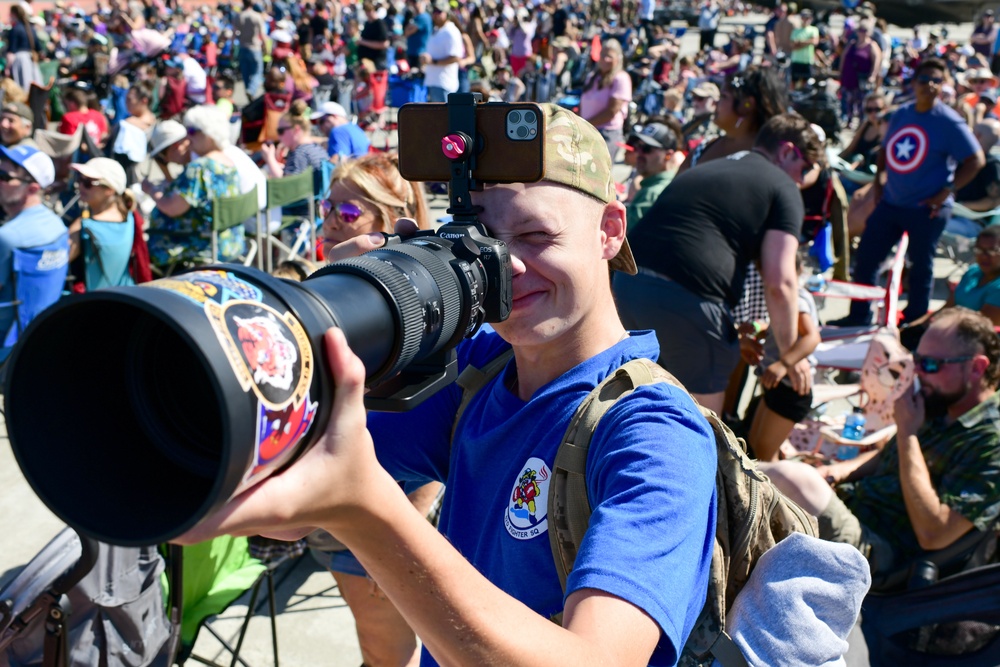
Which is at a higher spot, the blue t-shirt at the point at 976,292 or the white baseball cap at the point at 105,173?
the white baseball cap at the point at 105,173

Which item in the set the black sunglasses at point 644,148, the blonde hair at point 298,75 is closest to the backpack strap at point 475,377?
the black sunglasses at point 644,148

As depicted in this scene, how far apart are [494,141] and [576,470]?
45 centimetres

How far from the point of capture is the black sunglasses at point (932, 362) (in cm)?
319

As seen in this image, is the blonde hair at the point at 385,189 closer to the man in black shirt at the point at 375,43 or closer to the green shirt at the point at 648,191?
the green shirt at the point at 648,191

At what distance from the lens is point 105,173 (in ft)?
17.1

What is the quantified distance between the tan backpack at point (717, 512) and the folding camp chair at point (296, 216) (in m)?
5.16

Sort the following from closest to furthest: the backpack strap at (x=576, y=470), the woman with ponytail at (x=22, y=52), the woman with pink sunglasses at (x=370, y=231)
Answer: the backpack strap at (x=576, y=470) → the woman with pink sunglasses at (x=370, y=231) → the woman with ponytail at (x=22, y=52)

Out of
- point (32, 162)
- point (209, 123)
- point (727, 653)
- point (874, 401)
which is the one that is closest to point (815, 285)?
point (874, 401)

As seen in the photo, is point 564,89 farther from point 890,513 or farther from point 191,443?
point 191,443

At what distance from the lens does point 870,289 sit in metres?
5.32

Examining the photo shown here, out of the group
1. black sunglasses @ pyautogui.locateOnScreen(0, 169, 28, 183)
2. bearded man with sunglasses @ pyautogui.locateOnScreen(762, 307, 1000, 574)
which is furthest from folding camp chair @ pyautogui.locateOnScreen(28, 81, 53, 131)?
bearded man with sunglasses @ pyautogui.locateOnScreen(762, 307, 1000, 574)

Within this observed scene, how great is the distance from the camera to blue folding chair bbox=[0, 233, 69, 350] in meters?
4.68

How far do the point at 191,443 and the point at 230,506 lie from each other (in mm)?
117

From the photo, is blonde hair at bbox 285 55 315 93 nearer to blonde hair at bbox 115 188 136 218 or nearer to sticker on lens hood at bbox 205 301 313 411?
blonde hair at bbox 115 188 136 218
